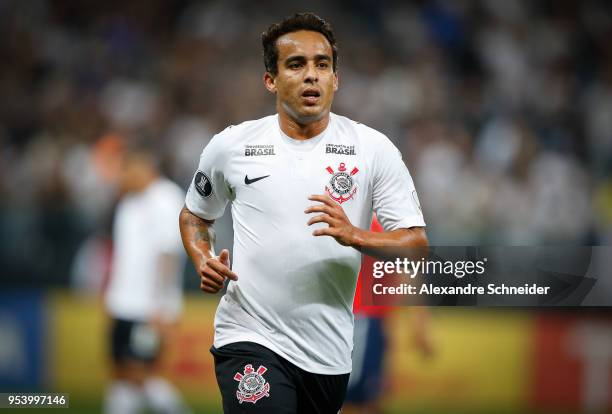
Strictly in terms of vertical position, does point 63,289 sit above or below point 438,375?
above

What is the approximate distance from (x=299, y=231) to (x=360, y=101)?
27.5 feet

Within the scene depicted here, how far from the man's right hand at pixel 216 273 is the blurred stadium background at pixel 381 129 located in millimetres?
5186

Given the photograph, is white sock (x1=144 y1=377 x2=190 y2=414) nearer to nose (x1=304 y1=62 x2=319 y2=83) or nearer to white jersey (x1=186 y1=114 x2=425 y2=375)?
white jersey (x1=186 y1=114 x2=425 y2=375)

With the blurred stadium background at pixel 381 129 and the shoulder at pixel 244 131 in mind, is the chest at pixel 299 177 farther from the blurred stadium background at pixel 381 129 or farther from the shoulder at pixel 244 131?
the blurred stadium background at pixel 381 129

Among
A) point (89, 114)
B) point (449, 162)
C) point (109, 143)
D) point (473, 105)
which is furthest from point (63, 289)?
point (473, 105)

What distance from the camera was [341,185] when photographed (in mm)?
4520

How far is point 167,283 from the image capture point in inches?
338

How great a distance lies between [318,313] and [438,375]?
5.60 meters

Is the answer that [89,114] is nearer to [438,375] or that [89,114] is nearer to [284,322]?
[438,375]

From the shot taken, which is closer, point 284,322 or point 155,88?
point 284,322

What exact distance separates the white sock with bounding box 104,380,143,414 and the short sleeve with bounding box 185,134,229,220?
13.7 ft

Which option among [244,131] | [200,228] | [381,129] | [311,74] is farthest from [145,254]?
[311,74]

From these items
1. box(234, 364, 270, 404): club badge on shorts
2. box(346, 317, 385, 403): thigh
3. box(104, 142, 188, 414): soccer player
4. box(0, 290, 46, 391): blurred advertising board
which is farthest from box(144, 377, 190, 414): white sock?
box(234, 364, 270, 404): club badge on shorts

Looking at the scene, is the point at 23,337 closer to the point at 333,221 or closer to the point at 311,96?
the point at 311,96
